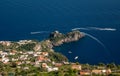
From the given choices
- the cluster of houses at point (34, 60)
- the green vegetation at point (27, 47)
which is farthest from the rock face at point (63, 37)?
the cluster of houses at point (34, 60)

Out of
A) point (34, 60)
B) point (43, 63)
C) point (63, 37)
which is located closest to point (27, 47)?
point (63, 37)

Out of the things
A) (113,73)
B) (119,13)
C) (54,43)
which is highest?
(119,13)

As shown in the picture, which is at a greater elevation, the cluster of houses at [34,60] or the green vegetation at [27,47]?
the green vegetation at [27,47]

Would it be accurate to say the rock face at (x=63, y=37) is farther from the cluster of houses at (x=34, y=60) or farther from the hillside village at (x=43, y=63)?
the cluster of houses at (x=34, y=60)

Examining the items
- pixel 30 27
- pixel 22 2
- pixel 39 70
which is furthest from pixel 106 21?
pixel 39 70

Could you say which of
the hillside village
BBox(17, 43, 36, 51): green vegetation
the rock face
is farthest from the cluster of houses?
the rock face

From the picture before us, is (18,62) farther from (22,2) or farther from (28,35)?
(22,2)

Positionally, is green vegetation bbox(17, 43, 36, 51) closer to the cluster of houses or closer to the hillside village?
the hillside village

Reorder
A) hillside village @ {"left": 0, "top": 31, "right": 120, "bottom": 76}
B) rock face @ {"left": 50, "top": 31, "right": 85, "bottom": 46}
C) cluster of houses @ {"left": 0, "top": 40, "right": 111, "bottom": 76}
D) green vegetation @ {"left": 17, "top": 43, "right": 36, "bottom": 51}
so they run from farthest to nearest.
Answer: rock face @ {"left": 50, "top": 31, "right": 85, "bottom": 46}, green vegetation @ {"left": 17, "top": 43, "right": 36, "bottom": 51}, cluster of houses @ {"left": 0, "top": 40, "right": 111, "bottom": 76}, hillside village @ {"left": 0, "top": 31, "right": 120, "bottom": 76}
